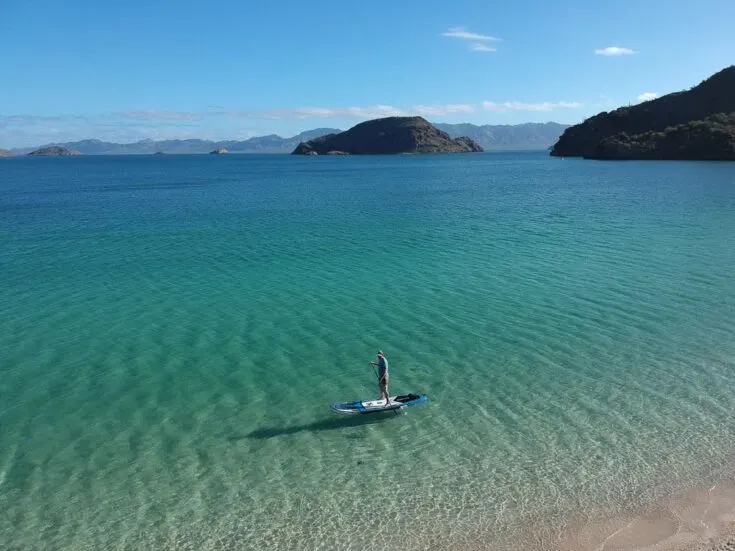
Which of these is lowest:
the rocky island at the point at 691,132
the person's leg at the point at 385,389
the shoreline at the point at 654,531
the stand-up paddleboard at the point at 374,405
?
the shoreline at the point at 654,531

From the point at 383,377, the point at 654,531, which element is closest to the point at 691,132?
the point at 383,377

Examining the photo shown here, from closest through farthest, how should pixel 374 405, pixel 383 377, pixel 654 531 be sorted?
pixel 654 531 → pixel 374 405 → pixel 383 377

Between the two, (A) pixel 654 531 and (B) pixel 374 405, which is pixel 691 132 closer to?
(B) pixel 374 405

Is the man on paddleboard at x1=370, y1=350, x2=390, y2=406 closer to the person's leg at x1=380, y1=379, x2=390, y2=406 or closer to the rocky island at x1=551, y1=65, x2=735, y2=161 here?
the person's leg at x1=380, y1=379, x2=390, y2=406

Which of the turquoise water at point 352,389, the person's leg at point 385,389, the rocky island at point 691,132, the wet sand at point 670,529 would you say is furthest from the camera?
the rocky island at point 691,132

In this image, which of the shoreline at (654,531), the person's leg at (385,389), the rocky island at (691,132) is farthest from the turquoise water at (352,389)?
the rocky island at (691,132)

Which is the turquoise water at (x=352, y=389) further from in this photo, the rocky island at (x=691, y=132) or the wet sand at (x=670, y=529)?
the rocky island at (x=691, y=132)

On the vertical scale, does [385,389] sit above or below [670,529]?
above
